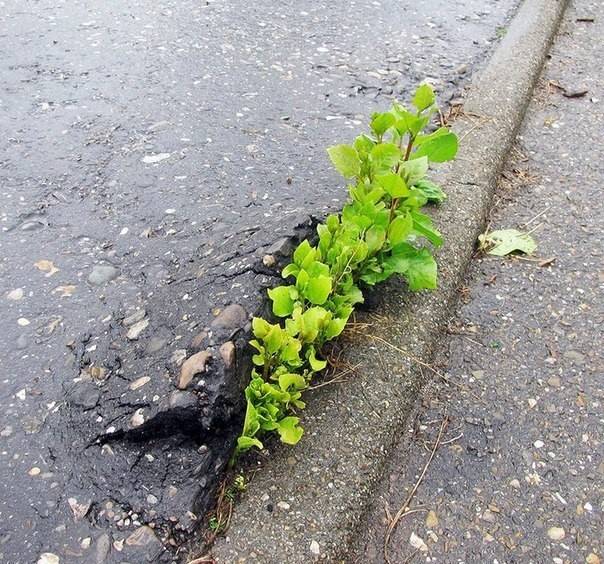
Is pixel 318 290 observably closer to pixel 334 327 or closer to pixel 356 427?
pixel 334 327

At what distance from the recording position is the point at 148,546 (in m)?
1.30

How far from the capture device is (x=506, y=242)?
2.26 m

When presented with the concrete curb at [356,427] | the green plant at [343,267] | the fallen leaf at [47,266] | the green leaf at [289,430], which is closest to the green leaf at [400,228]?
the green plant at [343,267]

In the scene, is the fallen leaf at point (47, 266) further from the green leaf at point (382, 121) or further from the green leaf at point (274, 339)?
the green leaf at point (382, 121)

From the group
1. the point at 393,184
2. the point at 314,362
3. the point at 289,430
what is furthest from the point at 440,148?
the point at 289,430

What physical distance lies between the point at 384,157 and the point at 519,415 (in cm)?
74

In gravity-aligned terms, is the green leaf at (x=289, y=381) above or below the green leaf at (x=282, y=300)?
below

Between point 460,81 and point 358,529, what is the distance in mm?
2301

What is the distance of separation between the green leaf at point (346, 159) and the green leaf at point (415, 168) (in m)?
0.16

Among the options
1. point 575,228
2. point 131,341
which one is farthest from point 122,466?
point 575,228

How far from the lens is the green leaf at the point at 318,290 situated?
1.57 meters

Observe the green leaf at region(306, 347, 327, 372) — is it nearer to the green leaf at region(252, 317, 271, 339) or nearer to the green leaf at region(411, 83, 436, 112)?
the green leaf at region(252, 317, 271, 339)

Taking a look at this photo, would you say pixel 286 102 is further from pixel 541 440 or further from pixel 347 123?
pixel 541 440

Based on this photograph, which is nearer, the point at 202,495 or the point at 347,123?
the point at 202,495
